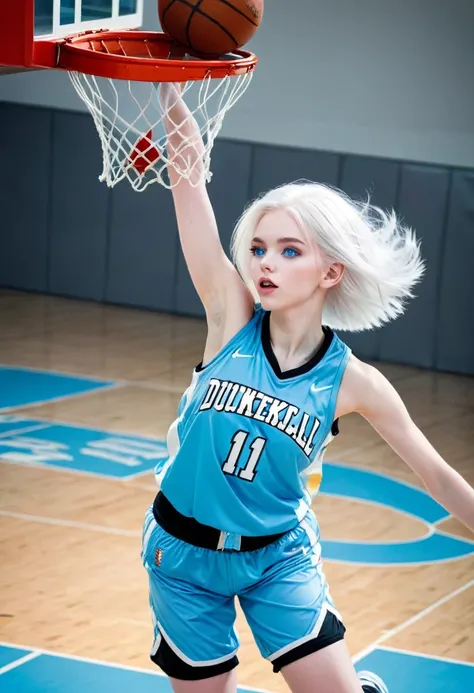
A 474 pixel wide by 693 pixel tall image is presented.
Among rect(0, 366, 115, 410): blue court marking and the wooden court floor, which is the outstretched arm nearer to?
the wooden court floor

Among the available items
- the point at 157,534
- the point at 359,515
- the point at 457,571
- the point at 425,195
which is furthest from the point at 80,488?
the point at 425,195

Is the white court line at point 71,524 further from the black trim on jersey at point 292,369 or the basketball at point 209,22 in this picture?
the black trim on jersey at point 292,369

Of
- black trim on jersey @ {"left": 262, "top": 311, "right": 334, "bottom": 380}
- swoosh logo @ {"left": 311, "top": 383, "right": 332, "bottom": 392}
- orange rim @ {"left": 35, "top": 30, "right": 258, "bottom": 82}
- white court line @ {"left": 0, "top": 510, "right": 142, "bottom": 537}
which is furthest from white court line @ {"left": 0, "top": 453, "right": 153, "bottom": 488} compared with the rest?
swoosh logo @ {"left": 311, "top": 383, "right": 332, "bottom": 392}

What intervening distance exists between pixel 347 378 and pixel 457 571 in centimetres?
362

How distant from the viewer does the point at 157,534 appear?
377cm

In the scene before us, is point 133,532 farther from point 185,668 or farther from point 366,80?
point 366,80

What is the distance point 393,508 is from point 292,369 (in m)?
4.54

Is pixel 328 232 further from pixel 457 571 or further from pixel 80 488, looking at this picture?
pixel 80 488

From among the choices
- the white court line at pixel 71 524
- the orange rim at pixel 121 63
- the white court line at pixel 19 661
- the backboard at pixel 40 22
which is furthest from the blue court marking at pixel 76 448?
the orange rim at pixel 121 63

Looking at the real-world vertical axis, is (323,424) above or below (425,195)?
above

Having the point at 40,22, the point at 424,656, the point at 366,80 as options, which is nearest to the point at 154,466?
the point at 424,656

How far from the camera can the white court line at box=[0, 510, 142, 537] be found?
7.27 meters

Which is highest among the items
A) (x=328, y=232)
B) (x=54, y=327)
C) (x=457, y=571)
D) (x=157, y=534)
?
(x=328, y=232)

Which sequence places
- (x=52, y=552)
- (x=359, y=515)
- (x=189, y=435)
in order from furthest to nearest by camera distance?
(x=359, y=515)
(x=52, y=552)
(x=189, y=435)
